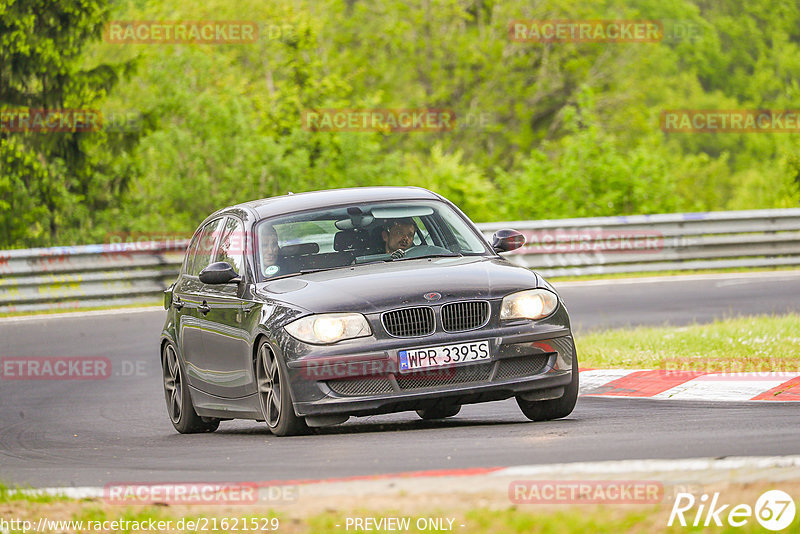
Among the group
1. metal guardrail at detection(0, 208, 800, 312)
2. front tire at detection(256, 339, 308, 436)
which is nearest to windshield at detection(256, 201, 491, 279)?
front tire at detection(256, 339, 308, 436)

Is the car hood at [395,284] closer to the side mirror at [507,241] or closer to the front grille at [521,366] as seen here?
the front grille at [521,366]

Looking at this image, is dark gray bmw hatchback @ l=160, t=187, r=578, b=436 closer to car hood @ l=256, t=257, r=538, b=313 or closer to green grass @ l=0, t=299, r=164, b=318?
car hood @ l=256, t=257, r=538, b=313

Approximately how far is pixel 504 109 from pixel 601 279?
1195 inches

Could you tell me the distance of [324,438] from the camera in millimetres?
8391

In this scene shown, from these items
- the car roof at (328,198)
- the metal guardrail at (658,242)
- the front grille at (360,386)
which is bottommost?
the metal guardrail at (658,242)

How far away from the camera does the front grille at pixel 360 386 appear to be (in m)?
8.26

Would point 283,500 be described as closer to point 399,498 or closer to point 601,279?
point 399,498

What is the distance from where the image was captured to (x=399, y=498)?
18.0ft

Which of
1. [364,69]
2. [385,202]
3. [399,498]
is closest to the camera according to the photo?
[399,498]

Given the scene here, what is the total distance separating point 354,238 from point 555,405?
171cm

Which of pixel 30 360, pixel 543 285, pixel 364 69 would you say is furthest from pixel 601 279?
pixel 364 69

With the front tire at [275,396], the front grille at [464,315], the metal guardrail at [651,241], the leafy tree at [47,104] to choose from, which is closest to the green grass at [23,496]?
the front tire at [275,396]

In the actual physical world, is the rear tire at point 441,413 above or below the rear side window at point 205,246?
below

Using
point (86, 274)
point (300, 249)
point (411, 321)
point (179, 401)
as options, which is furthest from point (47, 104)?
point (411, 321)
